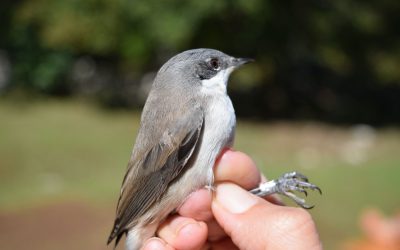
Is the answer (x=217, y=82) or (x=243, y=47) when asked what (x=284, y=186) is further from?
(x=243, y=47)

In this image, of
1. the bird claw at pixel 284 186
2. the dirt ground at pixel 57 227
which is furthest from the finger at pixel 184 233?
the dirt ground at pixel 57 227

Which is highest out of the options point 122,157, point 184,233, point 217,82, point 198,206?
point 217,82

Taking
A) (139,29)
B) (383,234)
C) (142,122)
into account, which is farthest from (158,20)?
(142,122)

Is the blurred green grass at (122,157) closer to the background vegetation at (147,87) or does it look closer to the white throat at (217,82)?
the background vegetation at (147,87)

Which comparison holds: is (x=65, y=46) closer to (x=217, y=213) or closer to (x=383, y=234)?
(x=383, y=234)

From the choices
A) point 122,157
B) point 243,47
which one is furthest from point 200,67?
point 243,47

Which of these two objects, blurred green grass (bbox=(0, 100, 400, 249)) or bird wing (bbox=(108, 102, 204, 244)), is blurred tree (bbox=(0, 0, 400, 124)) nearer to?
blurred green grass (bbox=(0, 100, 400, 249))
